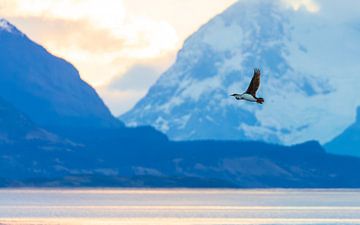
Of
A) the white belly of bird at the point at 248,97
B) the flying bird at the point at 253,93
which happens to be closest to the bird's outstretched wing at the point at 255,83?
the flying bird at the point at 253,93

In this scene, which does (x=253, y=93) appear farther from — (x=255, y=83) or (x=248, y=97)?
(x=255, y=83)

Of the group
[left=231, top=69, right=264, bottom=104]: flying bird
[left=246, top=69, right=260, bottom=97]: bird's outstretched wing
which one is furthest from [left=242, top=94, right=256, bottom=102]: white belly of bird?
[left=246, top=69, right=260, bottom=97]: bird's outstretched wing

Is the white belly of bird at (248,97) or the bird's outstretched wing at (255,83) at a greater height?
the bird's outstretched wing at (255,83)

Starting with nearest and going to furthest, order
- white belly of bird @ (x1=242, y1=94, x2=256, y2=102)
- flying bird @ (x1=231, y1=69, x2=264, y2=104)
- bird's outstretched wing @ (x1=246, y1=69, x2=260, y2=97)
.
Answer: bird's outstretched wing @ (x1=246, y1=69, x2=260, y2=97)
flying bird @ (x1=231, y1=69, x2=264, y2=104)
white belly of bird @ (x1=242, y1=94, x2=256, y2=102)

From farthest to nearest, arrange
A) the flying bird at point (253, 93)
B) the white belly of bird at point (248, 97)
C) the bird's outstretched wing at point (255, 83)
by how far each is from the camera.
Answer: the white belly of bird at point (248, 97) < the flying bird at point (253, 93) < the bird's outstretched wing at point (255, 83)

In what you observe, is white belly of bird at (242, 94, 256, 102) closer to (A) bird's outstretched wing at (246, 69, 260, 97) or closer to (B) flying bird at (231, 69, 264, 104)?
(B) flying bird at (231, 69, 264, 104)

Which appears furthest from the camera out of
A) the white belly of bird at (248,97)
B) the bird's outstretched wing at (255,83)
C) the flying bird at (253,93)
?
the white belly of bird at (248,97)

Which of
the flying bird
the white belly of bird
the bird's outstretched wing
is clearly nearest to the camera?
the bird's outstretched wing

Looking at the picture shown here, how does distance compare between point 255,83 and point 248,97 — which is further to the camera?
point 248,97

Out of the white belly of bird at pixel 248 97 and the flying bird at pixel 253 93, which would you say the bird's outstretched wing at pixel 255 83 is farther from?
the white belly of bird at pixel 248 97

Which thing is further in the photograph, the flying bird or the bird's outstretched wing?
the flying bird

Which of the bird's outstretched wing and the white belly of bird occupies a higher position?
the bird's outstretched wing

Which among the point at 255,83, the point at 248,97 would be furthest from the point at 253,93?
the point at 255,83

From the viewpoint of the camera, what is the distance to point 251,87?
87562 mm
